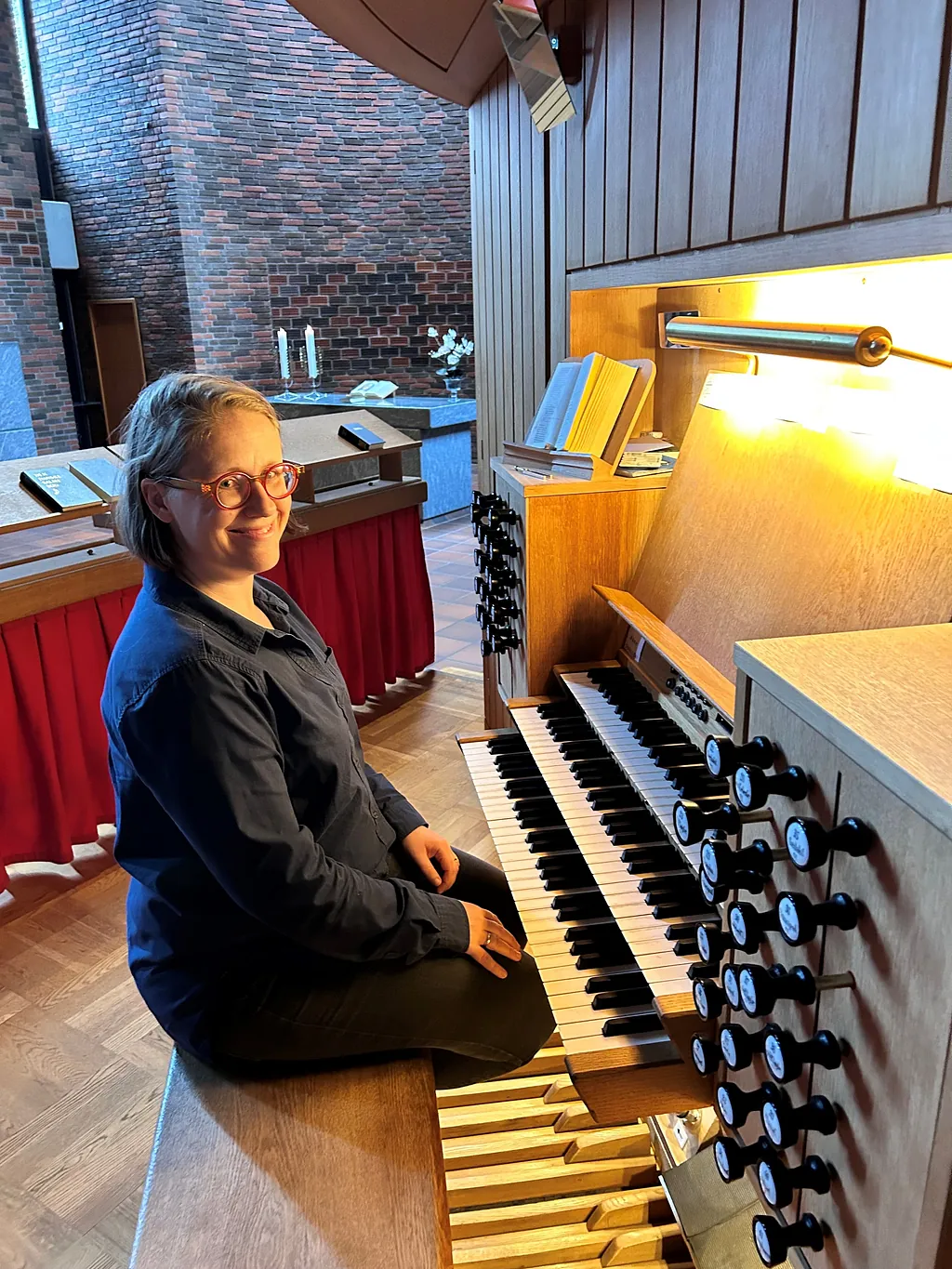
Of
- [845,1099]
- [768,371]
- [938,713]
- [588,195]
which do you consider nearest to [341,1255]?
[845,1099]

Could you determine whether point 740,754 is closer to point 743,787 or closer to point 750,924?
point 743,787

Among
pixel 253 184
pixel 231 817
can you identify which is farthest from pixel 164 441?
pixel 253 184

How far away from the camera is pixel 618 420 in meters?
2.14

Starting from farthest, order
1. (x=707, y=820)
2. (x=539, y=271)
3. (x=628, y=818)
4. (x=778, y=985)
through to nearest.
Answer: (x=539, y=271), (x=628, y=818), (x=707, y=820), (x=778, y=985)

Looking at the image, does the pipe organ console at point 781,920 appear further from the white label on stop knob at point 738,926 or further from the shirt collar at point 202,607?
the shirt collar at point 202,607

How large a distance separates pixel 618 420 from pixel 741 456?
42 centimetres

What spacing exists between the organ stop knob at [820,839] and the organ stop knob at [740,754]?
68 millimetres

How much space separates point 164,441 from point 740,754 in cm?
97

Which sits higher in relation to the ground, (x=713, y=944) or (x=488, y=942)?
(x=713, y=944)

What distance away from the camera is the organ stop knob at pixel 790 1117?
0.89m

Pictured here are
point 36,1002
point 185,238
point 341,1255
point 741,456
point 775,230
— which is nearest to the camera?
point 341,1255

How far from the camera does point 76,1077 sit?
2.20 meters

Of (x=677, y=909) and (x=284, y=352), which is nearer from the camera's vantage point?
(x=677, y=909)

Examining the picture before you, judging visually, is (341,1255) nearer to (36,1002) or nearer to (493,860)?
(36,1002)
